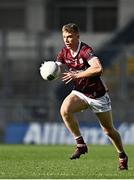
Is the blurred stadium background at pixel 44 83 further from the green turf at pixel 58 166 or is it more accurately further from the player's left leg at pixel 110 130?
the player's left leg at pixel 110 130

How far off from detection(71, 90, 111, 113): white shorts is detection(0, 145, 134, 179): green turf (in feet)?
2.96

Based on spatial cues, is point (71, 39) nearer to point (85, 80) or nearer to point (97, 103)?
point (85, 80)

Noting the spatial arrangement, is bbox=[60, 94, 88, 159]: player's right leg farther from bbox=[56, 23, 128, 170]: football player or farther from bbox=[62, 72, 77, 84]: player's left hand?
bbox=[62, 72, 77, 84]: player's left hand

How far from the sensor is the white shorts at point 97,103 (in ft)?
41.1

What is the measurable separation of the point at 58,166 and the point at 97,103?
1.41 m

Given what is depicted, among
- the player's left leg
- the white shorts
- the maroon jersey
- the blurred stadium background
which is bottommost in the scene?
the blurred stadium background

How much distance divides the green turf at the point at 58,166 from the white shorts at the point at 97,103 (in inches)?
35.5

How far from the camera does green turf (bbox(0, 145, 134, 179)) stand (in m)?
11.5

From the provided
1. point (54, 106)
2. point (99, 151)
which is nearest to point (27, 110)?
point (54, 106)

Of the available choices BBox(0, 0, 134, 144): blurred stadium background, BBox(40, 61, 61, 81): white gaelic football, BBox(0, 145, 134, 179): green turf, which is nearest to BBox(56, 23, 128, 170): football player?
BBox(40, 61, 61, 81): white gaelic football

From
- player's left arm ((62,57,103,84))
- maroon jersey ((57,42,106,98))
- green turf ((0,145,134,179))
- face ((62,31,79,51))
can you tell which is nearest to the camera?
green turf ((0,145,134,179))

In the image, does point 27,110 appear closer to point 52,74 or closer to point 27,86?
point 27,86

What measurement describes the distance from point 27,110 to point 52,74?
1406cm

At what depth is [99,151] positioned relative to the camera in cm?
1877
